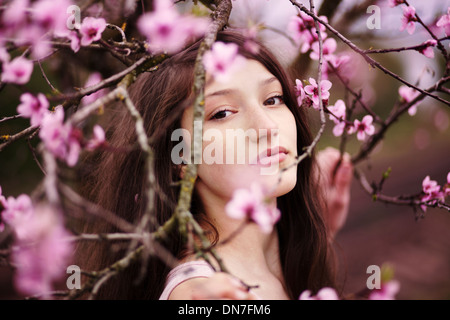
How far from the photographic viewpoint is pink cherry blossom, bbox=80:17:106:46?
3.22 ft

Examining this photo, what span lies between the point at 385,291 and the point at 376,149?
4.20 feet

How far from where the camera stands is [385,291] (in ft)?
2.94

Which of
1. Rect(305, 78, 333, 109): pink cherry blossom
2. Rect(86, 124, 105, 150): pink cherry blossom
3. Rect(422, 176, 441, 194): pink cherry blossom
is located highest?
Rect(305, 78, 333, 109): pink cherry blossom

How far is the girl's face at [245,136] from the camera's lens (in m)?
1.16

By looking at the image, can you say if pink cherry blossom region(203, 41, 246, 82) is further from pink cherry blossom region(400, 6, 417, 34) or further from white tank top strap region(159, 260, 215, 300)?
pink cherry blossom region(400, 6, 417, 34)

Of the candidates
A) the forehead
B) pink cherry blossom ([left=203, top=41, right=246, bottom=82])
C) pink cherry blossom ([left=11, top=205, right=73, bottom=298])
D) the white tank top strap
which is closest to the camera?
pink cherry blossom ([left=11, top=205, right=73, bottom=298])

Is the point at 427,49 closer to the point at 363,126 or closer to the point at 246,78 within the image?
the point at 363,126

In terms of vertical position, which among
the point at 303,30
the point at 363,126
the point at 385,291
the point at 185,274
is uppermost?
the point at 303,30

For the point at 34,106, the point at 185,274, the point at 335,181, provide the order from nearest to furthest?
the point at 34,106, the point at 185,274, the point at 335,181

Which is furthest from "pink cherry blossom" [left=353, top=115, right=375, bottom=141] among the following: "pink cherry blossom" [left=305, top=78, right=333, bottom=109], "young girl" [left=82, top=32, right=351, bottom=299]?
"pink cherry blossom" [left=305, top=78, right=333, bottom=109]

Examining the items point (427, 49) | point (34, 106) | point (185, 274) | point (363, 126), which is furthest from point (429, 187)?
point (34, 106)

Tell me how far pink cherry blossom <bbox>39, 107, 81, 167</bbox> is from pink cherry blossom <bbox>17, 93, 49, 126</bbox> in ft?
→ 0.59

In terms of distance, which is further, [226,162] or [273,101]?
[273,101]
